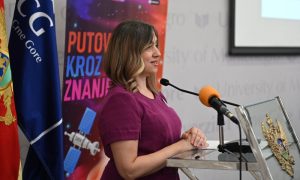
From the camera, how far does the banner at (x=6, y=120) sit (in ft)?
5.02

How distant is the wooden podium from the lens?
4.07 ft

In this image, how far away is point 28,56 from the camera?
5.50 feet

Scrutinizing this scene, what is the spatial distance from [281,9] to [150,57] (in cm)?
218

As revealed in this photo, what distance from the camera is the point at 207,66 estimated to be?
2.95m

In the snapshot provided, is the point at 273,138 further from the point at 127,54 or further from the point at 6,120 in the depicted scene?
Answer: the point at 6,120

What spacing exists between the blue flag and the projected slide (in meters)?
1.99

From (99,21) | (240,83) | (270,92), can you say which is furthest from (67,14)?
(270,92)

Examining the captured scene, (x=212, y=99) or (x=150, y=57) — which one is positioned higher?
(x=150, y=57)

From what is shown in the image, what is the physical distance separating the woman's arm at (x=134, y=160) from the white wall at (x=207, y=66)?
123 cm

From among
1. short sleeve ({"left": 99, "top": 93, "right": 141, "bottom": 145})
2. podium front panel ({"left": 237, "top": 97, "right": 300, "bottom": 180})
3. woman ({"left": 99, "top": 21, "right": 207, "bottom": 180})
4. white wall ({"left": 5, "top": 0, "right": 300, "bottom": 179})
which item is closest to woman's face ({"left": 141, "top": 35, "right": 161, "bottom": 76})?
woman ({"left": 99, "top": 21, "right": 207, "bottom": 180})

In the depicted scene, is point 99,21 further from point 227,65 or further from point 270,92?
point 270,92

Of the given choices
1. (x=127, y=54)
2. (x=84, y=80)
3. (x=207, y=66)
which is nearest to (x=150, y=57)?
(x=127, y=54)

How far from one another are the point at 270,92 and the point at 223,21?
73 centimetres

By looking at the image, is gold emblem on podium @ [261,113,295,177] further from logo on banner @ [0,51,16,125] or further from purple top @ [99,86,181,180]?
logo on banner @ [0,51,16,125]
